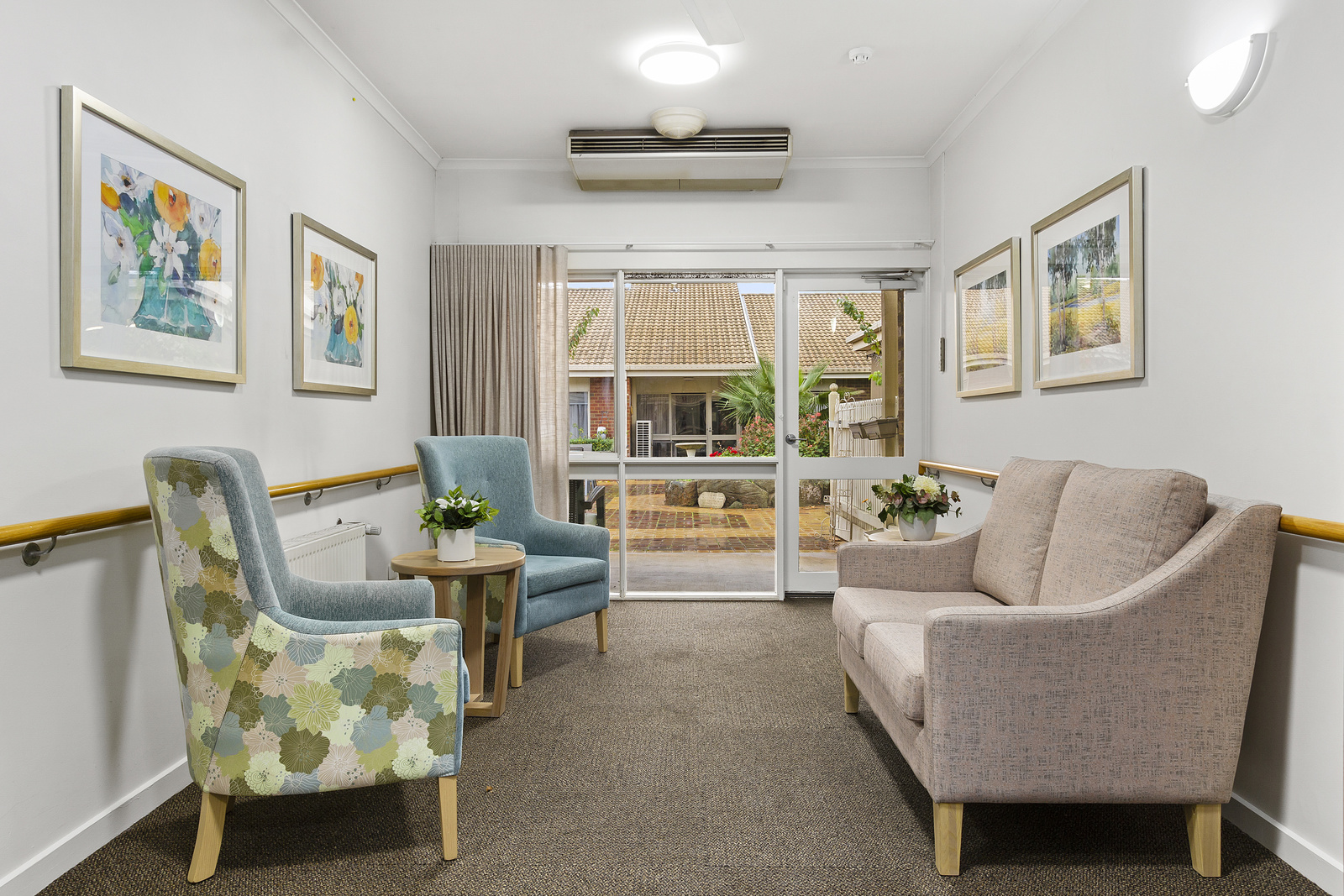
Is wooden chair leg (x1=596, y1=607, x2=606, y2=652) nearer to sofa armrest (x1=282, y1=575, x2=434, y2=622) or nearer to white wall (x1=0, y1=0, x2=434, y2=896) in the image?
white wall (x1=0, y1=0, x2=434, y2=896)

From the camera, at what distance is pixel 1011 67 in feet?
10.4

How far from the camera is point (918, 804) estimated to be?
2.04 meters

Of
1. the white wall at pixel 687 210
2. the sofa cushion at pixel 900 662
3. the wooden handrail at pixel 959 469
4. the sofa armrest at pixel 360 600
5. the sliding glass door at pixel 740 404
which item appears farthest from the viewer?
the sliding glass door at pixel 740 404

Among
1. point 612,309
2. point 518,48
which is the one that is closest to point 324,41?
point 518,48

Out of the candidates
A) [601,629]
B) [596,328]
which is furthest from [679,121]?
[601,629]

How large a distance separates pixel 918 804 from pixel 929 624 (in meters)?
0.69

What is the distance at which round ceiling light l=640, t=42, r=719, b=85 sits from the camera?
3.03m

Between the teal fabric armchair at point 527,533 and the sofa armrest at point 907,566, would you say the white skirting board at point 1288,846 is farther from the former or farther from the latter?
the teal fabric armchair at point 527,533

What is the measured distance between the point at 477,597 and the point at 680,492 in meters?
1.97

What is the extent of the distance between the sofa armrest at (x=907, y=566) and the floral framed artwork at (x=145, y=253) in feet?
7.05

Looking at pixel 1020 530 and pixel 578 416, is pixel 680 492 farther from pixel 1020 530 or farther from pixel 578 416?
pixel 1020 530

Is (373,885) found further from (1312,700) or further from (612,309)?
(612,309)

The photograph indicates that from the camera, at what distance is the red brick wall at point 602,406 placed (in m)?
4.49

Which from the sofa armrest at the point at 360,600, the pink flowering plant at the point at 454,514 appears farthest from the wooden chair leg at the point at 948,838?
the pink flowering plant at the point at 454,514
